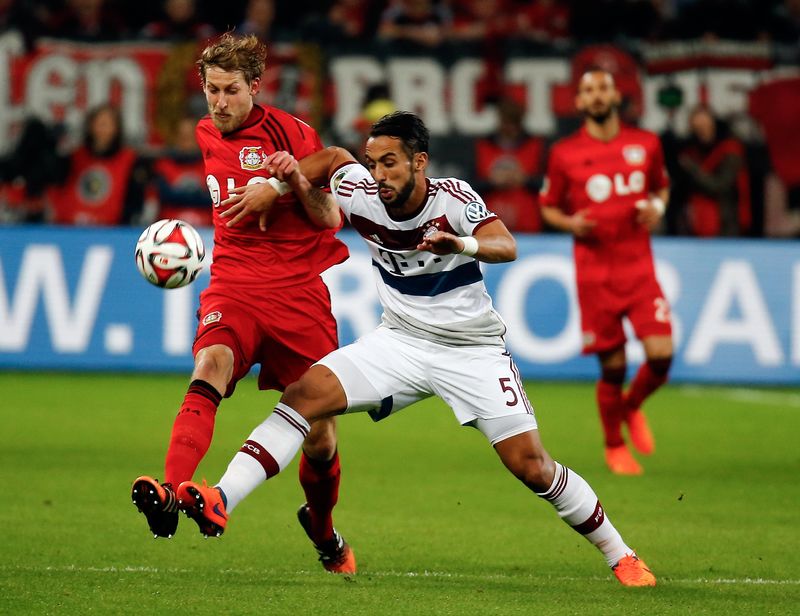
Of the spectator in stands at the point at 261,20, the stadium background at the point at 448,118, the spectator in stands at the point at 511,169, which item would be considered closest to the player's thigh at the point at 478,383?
the stadium background at the point at 448,118

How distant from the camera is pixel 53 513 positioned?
7.42m

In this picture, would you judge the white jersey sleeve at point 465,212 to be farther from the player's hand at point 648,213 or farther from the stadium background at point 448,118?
the stadium background at point 448,118

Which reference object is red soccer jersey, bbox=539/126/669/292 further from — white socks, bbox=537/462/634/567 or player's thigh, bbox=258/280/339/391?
white socks, bbox=537/462/634/567

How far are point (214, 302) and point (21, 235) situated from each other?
8.03 metres

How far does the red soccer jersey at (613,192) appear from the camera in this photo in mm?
9516

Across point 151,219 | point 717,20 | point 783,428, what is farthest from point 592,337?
point 717,20

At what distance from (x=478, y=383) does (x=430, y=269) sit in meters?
0.52

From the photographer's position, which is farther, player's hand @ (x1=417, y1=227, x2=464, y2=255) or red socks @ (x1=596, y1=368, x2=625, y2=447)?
red socks @ (x1=596, y1=368, x2=625, y2=447)

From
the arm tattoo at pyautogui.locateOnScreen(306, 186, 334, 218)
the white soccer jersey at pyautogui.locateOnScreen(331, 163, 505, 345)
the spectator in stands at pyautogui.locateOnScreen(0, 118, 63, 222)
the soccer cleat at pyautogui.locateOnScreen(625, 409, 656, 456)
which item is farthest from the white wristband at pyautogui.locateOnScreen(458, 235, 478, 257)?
the spectator in stands at pyautogui.locateOnScreen(0, 118, 63, 222)

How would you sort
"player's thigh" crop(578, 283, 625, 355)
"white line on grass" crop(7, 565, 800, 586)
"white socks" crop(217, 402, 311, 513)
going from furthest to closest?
"player's thigh" crop(578, 283, 625, 355), "white line on grass" crop(7, 565, 800, 586), "white socks" crop(217, 402, 311, 513)

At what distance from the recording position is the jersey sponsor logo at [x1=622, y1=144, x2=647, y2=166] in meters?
9.57

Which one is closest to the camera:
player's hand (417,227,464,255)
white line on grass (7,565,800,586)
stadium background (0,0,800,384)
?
player's hand (417,227,464,255)

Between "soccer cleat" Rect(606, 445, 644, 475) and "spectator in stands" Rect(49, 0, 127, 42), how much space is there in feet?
26.3

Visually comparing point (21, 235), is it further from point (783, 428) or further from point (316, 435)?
point (316, 435)
